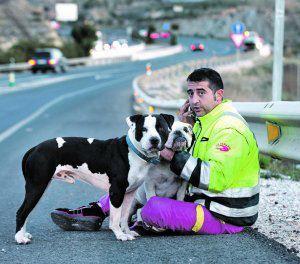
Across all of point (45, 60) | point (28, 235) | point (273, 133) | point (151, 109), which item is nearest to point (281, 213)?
point (273, 133)

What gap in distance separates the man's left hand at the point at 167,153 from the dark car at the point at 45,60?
45.8 m

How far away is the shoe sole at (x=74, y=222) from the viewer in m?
6.33

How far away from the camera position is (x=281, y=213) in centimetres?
701

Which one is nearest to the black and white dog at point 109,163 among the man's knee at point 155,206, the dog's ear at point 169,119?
the dog's ear at point 169,119

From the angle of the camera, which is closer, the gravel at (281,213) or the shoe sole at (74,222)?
the gravel at (281,213)

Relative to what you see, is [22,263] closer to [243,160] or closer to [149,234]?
[149,234]

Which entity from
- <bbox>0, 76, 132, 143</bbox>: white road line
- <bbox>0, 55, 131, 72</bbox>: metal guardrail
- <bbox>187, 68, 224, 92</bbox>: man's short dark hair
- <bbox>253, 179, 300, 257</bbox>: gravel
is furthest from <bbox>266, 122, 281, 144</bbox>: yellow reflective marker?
<bbox>0, 55, 131, 72</bbox>: metal guardrail

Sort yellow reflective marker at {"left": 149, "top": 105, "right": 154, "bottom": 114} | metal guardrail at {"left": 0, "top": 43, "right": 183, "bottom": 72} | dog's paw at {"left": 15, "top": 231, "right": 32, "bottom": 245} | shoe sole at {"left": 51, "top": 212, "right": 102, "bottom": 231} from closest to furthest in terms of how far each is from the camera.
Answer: dog's paw at {"left": 15, "top": 231, "right": 32, "bottom": 245} < shoe sole at {"left": 51, "top": 212, "right": 102, "bottom": 231} < yellow reflective marker at {"left": 149, "top": 105, "right": 154, "bottom": 114} < metal guardrail at {"left": 0, "top": 43, "right": 183, "bottom": 72}

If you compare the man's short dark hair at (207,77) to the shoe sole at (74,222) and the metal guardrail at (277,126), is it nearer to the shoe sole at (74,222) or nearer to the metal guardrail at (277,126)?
the metal guardrail at (277,126)

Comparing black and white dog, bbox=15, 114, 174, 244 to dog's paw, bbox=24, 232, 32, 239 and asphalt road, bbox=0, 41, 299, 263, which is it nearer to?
dog's paw, bbox=24, 232, 32, 239

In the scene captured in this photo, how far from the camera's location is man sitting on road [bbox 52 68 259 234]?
586 cm

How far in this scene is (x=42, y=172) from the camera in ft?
19.8

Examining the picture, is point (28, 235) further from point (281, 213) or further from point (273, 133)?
point (273, 133)

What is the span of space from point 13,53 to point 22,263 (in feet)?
188
